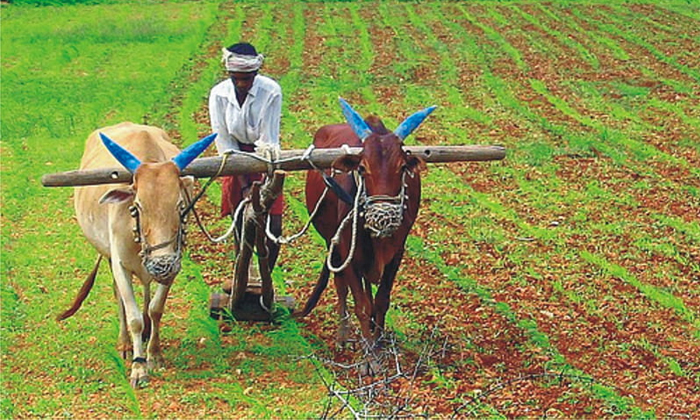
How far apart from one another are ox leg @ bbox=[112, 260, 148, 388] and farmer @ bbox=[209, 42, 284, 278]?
3.88ft

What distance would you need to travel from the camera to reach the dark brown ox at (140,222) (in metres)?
6.94

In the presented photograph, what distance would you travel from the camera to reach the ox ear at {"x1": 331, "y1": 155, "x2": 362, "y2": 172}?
7.21 m

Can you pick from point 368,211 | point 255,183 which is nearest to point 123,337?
point 255,183

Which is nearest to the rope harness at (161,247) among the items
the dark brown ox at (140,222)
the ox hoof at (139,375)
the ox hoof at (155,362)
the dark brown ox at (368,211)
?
the dark brown ox at (140,222)

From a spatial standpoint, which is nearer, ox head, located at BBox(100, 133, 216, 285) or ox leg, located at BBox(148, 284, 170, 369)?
ox head, located at BBox(100, 133, 216, 285)

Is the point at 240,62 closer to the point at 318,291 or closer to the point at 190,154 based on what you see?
the point at 190,154

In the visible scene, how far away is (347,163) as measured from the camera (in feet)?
23.8

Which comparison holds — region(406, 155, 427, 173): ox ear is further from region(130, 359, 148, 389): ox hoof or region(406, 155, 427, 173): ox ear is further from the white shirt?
region(130, 359, 148, 389): ox hoof

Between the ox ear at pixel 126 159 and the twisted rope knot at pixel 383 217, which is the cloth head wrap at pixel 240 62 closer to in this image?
the ox ear at pixel 126 159

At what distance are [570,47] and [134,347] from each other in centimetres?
1495

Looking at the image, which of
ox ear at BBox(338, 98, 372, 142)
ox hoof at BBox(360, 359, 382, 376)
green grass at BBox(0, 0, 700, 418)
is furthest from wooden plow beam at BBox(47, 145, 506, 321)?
ox hoof at BBox(360, 359, 382, 376)

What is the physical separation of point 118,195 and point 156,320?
3.51 ft

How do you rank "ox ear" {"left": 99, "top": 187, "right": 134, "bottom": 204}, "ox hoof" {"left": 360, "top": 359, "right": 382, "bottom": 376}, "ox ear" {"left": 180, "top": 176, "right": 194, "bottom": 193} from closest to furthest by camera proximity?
1. "ox ear" {"left": 99, "top": 187, "right": 134, "bottom": 204}
2. "ox hoof" {"left": 360, "top": 359, "right": 382, "bottom": 376}
3. "ox ear" {"left": 180, "top": 176, "right": 194, "bottom": 193}

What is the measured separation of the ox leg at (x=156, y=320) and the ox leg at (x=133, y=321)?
0.11 meters
